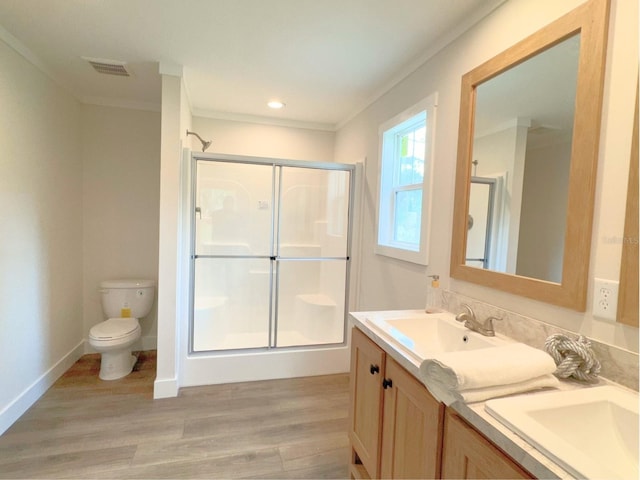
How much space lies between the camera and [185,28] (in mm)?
1835

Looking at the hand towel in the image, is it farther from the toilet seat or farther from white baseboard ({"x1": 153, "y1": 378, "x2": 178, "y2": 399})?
the toilet seat

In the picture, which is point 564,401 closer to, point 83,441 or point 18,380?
point 83,441

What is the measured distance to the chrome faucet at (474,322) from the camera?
138 centimetres

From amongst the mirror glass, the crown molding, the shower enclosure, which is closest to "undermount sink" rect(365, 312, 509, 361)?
the mirror glass

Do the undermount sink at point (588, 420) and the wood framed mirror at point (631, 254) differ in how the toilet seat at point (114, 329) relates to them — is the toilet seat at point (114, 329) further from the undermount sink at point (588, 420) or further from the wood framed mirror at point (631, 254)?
the wood framed mirror at point (631, 254)

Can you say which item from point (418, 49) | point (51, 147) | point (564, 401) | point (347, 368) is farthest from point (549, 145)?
point (51, 147)

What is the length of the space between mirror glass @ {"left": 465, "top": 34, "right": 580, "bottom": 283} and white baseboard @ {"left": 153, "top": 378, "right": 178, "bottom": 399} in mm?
2266

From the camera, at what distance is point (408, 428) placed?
47.7 inches

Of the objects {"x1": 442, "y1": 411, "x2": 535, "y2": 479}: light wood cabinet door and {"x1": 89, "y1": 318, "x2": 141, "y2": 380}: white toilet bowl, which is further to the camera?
{"x1": 89, "y1": 318, "x2": 141, "y2": 380}: white toilet bowl

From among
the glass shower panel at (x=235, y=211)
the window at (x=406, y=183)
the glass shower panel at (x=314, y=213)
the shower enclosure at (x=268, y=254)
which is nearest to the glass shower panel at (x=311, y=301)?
the shower enclosure at (x=268, y=254)

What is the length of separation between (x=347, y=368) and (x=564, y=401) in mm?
2357

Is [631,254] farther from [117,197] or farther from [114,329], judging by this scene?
[117,197]

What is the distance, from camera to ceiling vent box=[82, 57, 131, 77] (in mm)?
2250

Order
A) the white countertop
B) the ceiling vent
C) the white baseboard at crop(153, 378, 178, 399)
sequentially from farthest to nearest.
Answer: the white baseboard at crop(153, 378, 178, 399) < the ceiling vent < the white countertop
